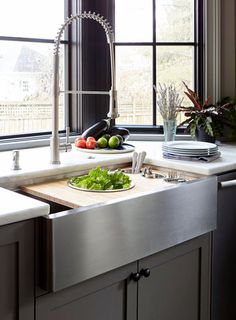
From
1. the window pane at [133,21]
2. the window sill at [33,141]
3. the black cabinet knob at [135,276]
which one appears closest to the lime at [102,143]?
the window sill at [33,141]

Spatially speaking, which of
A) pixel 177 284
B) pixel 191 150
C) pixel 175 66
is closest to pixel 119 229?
pixel 177 284

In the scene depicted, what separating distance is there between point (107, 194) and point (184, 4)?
1.59 metres

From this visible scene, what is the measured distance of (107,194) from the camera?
1.69 meters

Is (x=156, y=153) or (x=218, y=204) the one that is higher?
(x=156, y=153)

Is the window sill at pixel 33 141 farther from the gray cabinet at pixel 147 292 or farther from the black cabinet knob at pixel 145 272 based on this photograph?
the black cabinet knob at pixel 145 272

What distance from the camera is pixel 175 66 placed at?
277 cm

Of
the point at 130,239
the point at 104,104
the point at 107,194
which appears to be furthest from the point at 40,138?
the point at 130,239

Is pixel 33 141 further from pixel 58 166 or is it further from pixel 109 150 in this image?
pixel 58 166

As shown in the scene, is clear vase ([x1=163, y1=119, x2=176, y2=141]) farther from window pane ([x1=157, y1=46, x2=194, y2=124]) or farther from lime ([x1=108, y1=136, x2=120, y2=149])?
lime ([x1=108, y1=136, x2=120, y2=149])

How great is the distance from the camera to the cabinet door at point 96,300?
54.0 inches

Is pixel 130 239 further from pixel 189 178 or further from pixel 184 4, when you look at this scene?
pixel 184 4

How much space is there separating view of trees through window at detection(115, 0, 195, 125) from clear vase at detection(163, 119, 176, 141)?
260 mm

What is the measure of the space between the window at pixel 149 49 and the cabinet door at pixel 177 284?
3.69ft

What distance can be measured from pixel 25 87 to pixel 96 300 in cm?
138
